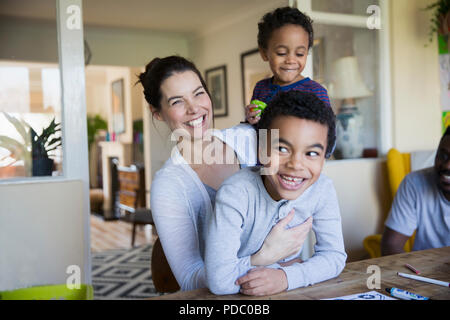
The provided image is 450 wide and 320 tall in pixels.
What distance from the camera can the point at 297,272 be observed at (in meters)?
0.95

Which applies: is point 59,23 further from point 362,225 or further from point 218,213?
point 362,225

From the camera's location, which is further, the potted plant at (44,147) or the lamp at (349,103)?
the lamp at (349,103)

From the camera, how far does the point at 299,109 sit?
903 mm

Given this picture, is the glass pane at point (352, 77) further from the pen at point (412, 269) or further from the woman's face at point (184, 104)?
the pen at point (412, 269)

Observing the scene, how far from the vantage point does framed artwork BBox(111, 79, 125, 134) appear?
682cm

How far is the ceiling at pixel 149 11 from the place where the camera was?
4160 millimetres

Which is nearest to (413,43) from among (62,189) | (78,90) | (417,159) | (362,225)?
(417,159)

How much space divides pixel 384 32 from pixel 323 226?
2.27m

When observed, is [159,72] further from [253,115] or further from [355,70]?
[355,70]

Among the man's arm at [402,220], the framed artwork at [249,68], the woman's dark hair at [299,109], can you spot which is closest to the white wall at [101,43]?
the framed artwork at [249,68]

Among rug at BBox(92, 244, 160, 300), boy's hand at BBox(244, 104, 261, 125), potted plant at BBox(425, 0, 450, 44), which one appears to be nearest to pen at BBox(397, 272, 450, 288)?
boy's hand at BBox(244, 104, 261, 125)

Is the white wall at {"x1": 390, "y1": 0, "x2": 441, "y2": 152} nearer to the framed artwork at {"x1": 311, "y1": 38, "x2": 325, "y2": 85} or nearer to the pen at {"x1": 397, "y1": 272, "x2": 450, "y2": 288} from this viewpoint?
the framed artwork at {"x1": 311, "y1": 38, "x2": 325, "y2": 85}

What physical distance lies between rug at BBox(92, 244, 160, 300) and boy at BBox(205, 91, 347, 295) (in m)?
2.30

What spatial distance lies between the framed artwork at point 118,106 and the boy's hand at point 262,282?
6.17 m
